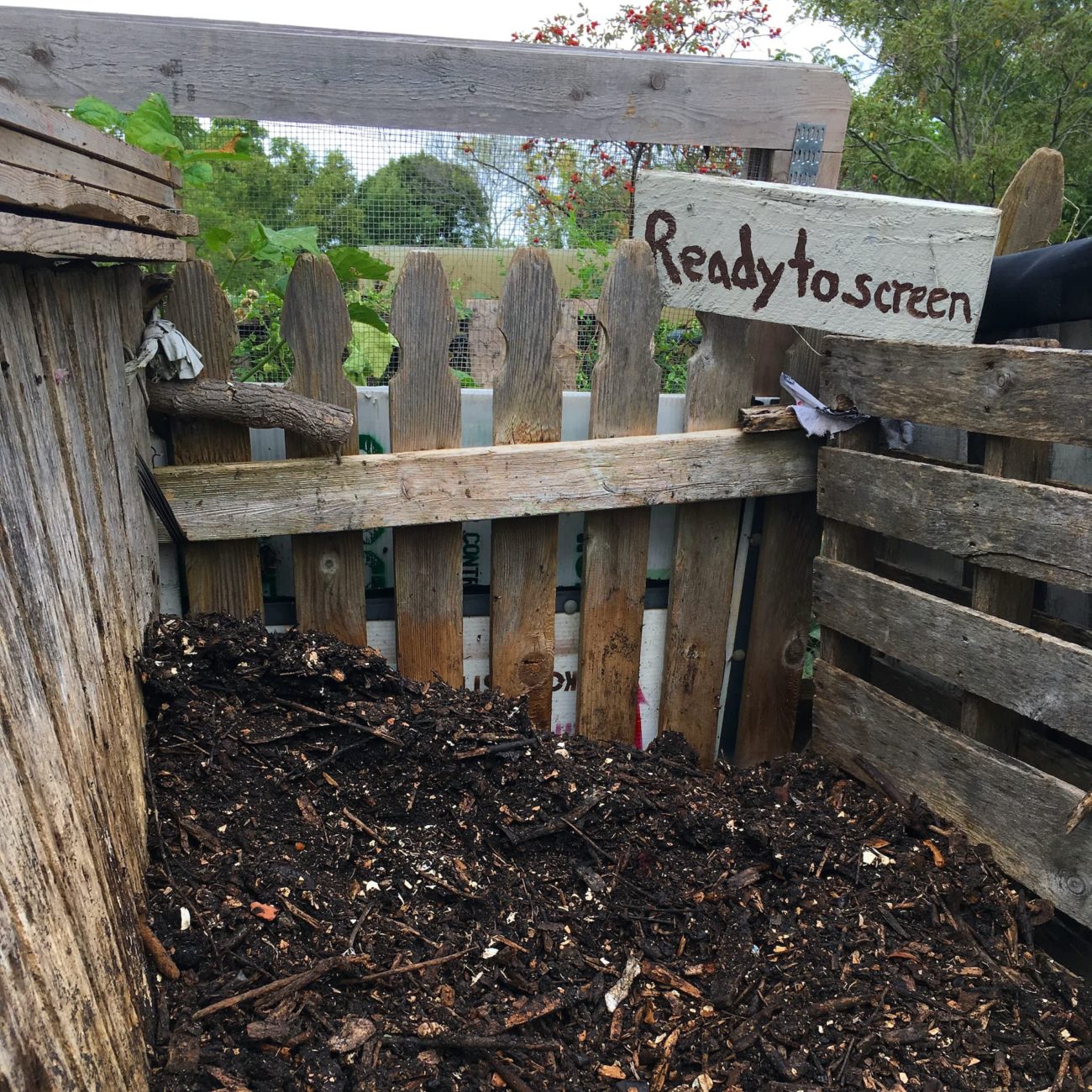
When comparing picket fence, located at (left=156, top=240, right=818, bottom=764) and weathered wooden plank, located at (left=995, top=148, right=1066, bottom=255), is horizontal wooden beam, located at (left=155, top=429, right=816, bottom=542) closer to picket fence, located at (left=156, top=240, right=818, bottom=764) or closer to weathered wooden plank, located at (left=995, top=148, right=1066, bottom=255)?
picket fence, located at (left=156, top=240, right=818, bottom=764)

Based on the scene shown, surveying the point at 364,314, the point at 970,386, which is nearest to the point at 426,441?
the point at 364,314

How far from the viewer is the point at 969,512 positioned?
2238 millimetres

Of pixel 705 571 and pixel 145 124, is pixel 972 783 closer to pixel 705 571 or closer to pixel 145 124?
pixel 705 571

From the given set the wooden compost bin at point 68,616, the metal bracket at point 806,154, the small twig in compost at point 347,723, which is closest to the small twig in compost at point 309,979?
the wooden compost bin at point 68,616


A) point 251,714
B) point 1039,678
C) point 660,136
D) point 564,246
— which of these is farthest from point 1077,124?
point 251,714

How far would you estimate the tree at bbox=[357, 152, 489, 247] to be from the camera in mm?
5082

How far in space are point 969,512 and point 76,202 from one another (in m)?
1.99

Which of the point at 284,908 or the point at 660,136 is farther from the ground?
the point at 660,136

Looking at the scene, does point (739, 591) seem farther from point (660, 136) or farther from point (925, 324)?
point (660, 136)

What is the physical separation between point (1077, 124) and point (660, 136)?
1246cm

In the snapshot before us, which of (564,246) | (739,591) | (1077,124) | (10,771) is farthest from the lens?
(1077,124)

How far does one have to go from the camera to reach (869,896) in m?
2.20

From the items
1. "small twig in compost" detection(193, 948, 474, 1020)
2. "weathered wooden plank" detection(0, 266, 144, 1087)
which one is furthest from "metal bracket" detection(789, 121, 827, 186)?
"small twig in compost" detection(193, 948, 474, 1020)

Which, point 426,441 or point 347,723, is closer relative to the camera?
point 347,723
